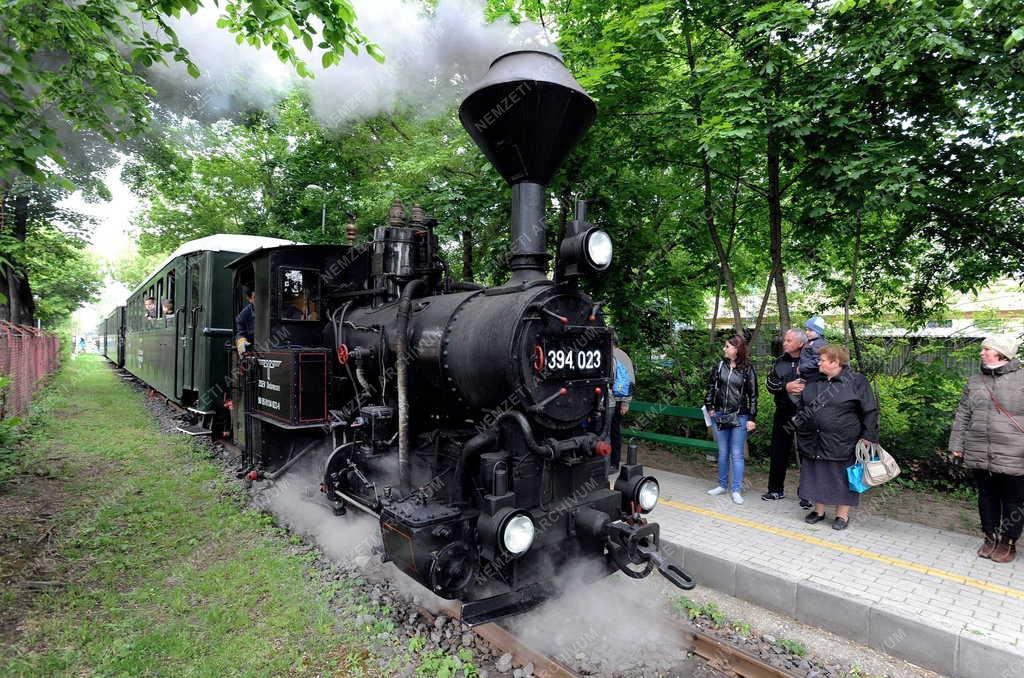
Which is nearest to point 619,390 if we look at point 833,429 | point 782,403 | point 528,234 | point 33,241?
point 782,403

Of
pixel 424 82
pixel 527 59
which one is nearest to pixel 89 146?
pixel 424 82

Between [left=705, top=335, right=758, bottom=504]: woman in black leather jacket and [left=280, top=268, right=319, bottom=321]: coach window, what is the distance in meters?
4.35

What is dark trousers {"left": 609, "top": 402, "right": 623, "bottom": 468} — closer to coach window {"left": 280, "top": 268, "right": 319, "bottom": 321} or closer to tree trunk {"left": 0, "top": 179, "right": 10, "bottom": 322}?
coach window {"left": 280, "top": 268, "right": 319, "bottom": 321}

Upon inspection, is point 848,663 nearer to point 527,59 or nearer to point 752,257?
point 527,59

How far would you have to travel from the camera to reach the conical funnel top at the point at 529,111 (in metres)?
3.57

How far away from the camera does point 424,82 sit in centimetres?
806

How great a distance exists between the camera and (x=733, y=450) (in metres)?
5.92

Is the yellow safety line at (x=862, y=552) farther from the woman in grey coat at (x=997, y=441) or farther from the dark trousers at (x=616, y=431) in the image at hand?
the dark trousers at (x=616, y=431)

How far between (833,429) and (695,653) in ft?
8.86

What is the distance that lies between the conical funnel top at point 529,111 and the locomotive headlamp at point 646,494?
2215 mm

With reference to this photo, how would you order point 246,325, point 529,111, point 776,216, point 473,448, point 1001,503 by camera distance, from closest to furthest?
point 473,448 < point 529,111 < point 1001,503 < point 246,325 < point 776,216

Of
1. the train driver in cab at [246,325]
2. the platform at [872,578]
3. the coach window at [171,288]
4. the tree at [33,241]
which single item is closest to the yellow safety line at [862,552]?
the platform at [872,578]

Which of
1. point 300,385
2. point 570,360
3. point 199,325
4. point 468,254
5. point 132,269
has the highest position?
point 132,269

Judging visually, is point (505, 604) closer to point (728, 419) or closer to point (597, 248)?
point (597, 248)
